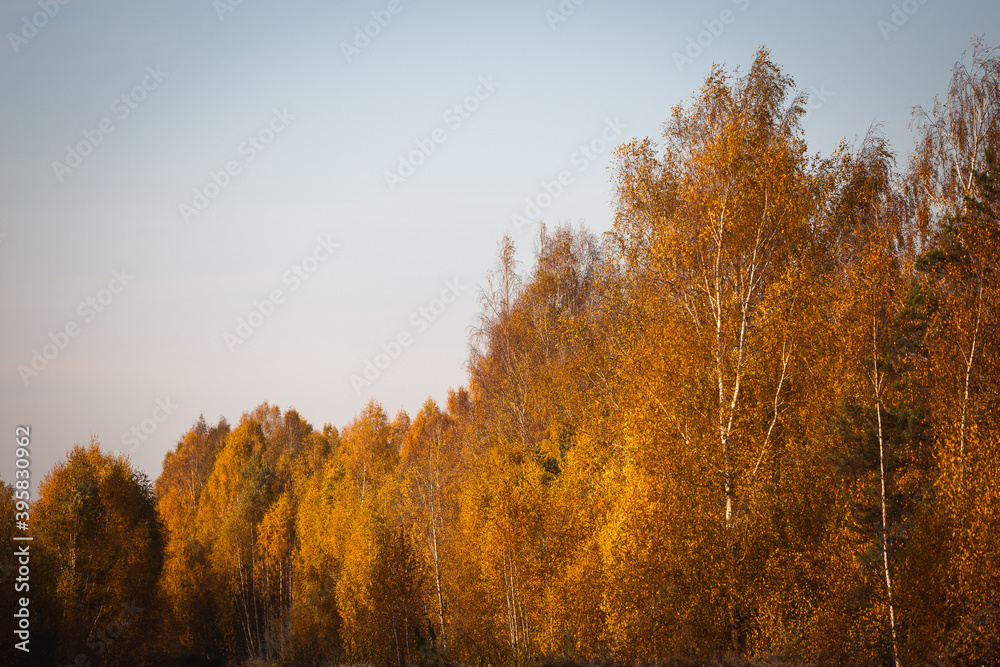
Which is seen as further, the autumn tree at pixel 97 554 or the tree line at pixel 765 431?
the autumn tree at pixel 97 554

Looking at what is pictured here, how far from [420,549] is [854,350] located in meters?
19.8

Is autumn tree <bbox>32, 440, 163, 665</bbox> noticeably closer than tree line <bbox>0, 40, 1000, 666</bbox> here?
No

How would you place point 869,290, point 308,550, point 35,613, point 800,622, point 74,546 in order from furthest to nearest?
point 308,550, point 74,546, point 35,613, point 869,290, point 800,622

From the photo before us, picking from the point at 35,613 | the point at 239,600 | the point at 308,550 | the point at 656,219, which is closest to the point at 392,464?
the point at 308,550

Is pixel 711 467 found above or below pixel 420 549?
above

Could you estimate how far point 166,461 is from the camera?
7562 cm

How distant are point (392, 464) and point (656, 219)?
30.3m

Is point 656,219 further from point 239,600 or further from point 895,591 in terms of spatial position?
point 239,600

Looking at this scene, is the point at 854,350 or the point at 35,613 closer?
the point at 854,350

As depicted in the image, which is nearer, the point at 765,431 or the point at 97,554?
the point at 765,431

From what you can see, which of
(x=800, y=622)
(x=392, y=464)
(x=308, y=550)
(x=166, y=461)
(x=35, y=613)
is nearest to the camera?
(x=800, y=622)

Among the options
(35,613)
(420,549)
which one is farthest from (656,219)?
(35,613)

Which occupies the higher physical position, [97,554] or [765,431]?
[765,431]

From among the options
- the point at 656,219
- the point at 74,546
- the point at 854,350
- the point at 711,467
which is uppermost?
the point at 656,219
